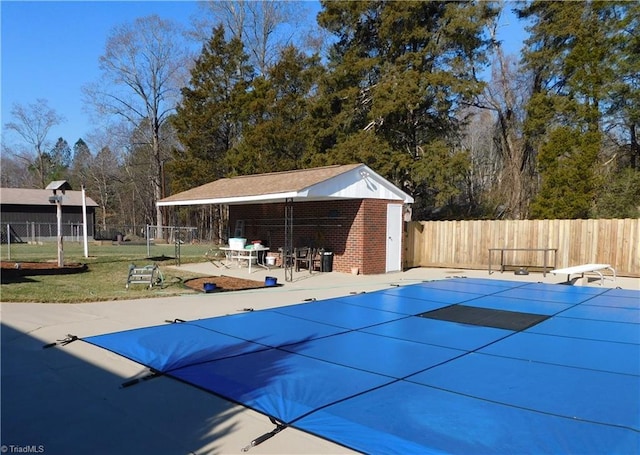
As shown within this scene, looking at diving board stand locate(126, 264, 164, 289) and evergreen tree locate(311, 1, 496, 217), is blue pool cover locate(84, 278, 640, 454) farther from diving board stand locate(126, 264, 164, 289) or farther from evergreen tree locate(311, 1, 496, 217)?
evergreen tree locate(311, 1, 496, 217)

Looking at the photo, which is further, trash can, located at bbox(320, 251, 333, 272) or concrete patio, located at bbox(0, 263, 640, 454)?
trash can, located at bbox(320, 251, 333, 272)

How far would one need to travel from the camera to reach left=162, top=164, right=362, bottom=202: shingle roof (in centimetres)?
1299

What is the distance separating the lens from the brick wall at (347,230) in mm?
13859

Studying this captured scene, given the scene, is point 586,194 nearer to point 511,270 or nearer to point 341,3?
point 511,270

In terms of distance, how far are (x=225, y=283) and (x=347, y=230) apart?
446 centimetres

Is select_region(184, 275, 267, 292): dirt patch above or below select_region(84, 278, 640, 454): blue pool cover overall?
below

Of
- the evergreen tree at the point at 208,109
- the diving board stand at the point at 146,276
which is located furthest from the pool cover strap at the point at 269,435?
the evergreen tree at the point at 208,109

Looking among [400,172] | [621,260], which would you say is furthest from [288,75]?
[621,260]

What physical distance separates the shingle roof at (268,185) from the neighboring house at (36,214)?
2077 centimetres

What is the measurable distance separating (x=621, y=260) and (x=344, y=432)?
13.8m

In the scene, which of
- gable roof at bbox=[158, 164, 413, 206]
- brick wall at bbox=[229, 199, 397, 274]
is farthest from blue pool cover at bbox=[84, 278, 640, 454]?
brick wall at bbox=[229, 199, 397, 274]

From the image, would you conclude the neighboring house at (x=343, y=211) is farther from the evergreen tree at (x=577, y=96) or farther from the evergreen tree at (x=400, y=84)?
the evergreen tree at (x=577, y=96)

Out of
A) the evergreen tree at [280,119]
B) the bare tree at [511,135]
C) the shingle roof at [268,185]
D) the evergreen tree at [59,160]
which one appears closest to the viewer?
the shingle roof at [268,185]

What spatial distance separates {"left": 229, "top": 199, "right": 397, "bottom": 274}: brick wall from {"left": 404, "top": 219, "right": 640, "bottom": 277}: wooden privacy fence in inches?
102
